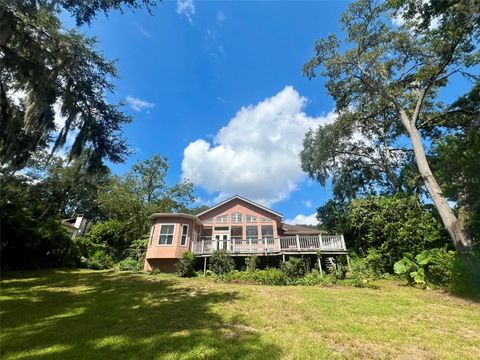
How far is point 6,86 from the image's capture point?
8766 millimetres

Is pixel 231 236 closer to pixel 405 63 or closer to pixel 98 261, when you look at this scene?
pixel 98 261

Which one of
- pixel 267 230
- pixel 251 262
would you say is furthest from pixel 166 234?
pixel 267 230

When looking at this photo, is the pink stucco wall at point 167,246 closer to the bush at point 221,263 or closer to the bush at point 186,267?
the bush at point 186,267

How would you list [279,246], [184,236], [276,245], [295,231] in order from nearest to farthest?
1. [279,246]
2. [276,245]
3. [184,236]
4. [295,231]

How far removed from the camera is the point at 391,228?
48.8ft

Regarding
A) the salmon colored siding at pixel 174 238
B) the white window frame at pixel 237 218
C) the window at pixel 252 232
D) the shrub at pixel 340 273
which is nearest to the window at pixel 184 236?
the salmon colored siding at pixel 174 238

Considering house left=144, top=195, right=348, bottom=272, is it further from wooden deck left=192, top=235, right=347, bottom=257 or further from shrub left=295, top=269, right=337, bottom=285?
shrub left=295, top=269, right=337, bottom=285

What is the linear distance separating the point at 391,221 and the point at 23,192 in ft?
107

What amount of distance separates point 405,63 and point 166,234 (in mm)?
18476

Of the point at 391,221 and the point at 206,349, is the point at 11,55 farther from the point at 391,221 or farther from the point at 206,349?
the point at 391,221

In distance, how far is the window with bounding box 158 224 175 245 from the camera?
16781 mm

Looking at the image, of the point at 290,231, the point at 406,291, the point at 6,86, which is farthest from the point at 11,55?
the point at 290,231

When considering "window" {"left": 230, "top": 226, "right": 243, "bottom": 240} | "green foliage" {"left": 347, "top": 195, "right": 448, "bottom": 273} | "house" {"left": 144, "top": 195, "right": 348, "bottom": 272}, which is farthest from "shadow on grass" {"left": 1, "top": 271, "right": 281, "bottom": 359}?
"window" {"left": 230, "top": 226, "right": 243, "bottom": 240}

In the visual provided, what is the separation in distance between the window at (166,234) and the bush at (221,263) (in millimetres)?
3525
